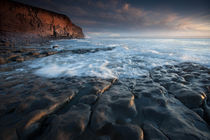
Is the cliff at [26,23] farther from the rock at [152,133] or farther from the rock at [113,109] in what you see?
the rock at [152,133]

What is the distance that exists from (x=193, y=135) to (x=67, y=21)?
114 ft

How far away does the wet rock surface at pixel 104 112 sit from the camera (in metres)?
0.94

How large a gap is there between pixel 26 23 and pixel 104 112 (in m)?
23.4

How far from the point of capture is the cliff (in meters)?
13.6

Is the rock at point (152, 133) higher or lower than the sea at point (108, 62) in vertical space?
lower

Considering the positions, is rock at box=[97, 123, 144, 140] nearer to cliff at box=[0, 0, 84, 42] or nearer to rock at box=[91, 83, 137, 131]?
rock at box=[91, 83, 137, 131]

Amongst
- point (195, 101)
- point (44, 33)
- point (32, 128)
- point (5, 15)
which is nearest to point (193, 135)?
point (195, 101)

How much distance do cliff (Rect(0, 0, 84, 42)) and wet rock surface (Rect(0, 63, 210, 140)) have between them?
42.9ft

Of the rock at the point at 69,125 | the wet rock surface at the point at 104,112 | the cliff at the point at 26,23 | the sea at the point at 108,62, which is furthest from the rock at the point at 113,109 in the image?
the cliff at the point at 26,23

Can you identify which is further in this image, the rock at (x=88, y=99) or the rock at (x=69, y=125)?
the rock at (x=88, y=99)

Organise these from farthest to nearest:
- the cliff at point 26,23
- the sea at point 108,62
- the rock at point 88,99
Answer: the cliff at point 26,23
the sea at point 108,62
the rock at point 88,99

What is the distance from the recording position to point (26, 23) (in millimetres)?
17094

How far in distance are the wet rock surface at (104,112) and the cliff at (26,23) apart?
13.1 m

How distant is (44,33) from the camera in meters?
19.9
